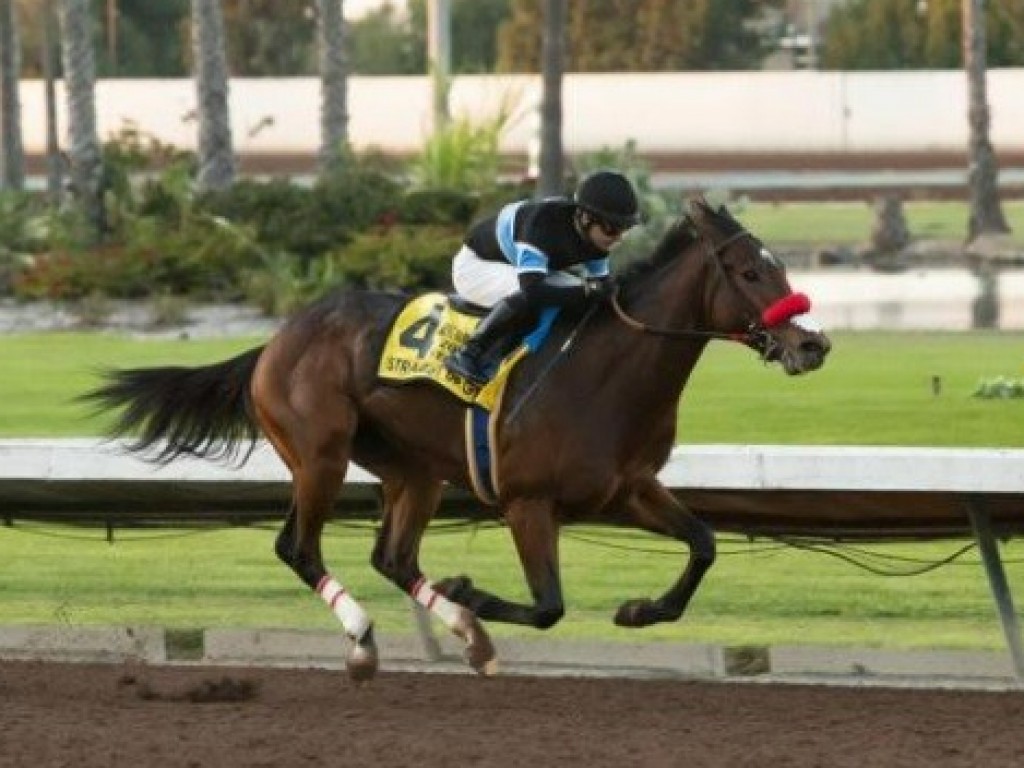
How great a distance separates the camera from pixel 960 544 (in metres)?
12.3

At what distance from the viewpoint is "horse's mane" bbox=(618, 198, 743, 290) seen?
8.58m

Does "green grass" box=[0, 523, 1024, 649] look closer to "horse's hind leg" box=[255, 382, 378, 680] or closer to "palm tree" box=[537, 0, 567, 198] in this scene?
"horse's hind leg" box=[255, 382, 378, 680]

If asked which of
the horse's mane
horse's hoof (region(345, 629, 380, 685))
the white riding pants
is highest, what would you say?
the horse's mane

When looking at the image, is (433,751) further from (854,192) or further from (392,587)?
(854,192)

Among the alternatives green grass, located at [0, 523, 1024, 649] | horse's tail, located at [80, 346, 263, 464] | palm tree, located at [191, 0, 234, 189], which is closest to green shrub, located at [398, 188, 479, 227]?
palm tree, located at [191, 0, 234, 189]

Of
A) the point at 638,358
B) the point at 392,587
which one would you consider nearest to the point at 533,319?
the point at 638,358

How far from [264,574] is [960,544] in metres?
2.83

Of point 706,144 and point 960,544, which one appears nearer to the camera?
point 960,544

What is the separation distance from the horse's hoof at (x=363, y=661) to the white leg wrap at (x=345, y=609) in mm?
29

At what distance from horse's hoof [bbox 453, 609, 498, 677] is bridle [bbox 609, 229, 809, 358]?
97 cm

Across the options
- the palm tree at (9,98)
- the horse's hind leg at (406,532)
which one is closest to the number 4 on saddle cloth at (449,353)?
the horse's hind leg at (406,532)

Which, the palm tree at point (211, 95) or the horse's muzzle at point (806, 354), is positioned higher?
the horse's muzzle at point (806, 354)

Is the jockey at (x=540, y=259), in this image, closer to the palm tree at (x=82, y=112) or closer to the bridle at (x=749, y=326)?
the bridle at (x=749, y=326)

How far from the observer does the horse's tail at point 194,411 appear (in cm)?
957
